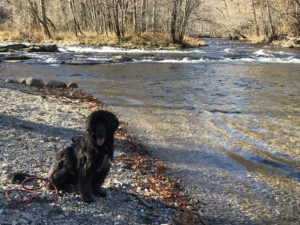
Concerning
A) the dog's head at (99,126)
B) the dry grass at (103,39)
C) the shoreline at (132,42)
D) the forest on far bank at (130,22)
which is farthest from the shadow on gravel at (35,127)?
the forest on far bank at (130,22)

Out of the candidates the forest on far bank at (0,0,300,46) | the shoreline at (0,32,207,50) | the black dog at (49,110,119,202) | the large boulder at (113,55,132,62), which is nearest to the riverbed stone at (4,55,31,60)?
the large boulder at (113,55,132,62)

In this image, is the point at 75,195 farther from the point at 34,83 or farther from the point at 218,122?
the point at 34,83

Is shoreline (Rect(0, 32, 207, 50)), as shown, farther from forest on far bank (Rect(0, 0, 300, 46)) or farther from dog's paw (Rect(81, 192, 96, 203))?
dog's paw (Rect(81, 192, 96, 203))

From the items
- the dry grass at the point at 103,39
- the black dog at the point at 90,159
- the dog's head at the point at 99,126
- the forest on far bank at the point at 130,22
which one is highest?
the forest on far bank at the point at 130,22

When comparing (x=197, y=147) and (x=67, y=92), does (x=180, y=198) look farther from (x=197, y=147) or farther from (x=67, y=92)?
(x=67, y=92)

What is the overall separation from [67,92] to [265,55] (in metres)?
23.4

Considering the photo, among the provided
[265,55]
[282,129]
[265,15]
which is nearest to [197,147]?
[282,129]

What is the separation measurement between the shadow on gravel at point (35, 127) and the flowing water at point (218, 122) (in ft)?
6.11

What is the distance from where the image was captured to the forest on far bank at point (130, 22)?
160 feet

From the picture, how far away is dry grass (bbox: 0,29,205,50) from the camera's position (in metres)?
46.2

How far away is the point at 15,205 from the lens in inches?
228

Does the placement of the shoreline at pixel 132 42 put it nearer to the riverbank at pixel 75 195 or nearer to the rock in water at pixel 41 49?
the rock in water at pixel 41 49

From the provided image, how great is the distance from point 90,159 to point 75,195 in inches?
32.1

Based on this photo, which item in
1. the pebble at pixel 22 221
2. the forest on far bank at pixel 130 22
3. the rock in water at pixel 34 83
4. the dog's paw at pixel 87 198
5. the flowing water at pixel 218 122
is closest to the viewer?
the pebble at pixel 22 221
